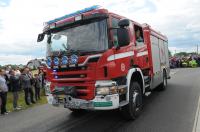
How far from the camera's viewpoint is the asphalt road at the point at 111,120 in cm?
718

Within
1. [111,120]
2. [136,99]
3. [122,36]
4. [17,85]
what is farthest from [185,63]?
[122,36]

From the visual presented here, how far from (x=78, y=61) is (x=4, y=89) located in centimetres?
547

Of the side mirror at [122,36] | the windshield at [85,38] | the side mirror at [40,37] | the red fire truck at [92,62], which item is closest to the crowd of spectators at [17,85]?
the side mirror at [40,37]

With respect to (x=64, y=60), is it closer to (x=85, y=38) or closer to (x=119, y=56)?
(x=85, y=38)

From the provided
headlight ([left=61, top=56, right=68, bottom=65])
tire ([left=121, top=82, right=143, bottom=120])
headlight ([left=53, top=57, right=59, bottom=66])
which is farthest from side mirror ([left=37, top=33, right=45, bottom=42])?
tire ([left=121, top=82, right=143, bottom=120])

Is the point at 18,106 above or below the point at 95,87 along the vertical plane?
below

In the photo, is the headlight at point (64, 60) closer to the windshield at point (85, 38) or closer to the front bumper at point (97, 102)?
the windshield at point (85, 38)

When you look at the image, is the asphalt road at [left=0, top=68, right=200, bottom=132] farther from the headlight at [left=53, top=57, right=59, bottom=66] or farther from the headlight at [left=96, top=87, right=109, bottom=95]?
the headlight at [left=53, top=57, right=59, bottom=66]

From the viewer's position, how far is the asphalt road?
718 cm

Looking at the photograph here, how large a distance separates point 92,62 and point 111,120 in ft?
7.32

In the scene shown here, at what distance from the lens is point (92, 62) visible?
264 inches

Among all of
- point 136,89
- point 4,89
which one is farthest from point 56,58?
point 4,89

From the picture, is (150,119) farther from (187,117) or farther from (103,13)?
(103,13)

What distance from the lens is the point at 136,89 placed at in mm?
8078
